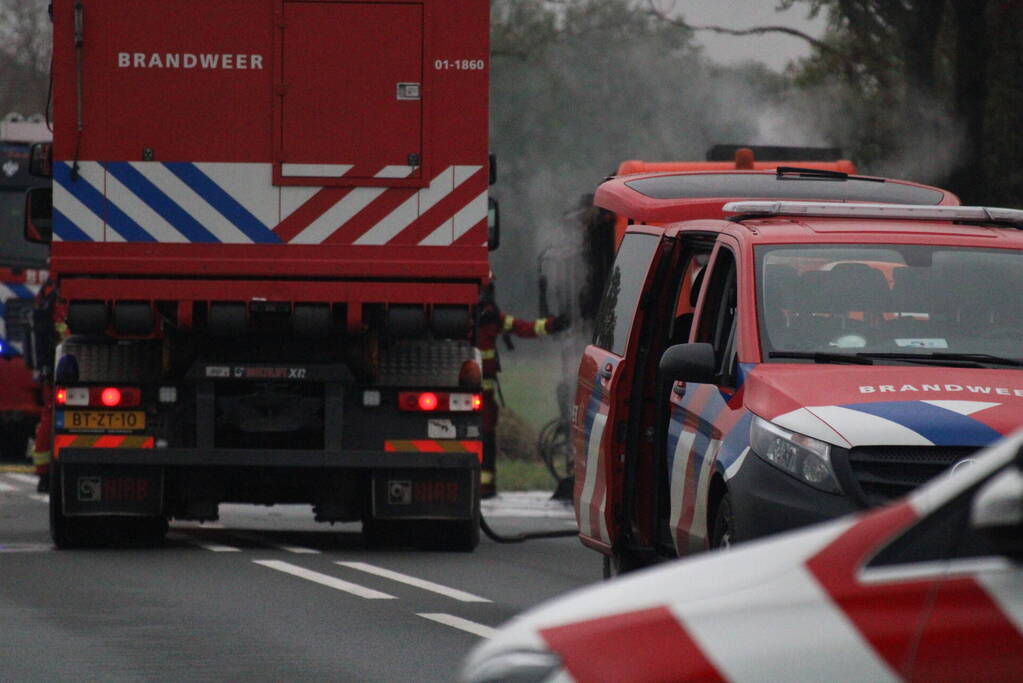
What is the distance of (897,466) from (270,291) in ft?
21.3

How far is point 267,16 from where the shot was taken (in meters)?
12.9

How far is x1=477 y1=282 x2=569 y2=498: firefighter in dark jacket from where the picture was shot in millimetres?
18312

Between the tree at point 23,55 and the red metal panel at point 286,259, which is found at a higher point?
the tree at point 23,55

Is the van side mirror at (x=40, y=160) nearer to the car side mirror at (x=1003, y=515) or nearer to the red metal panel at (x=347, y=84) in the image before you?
the red metal panel at (x=347, y=84)

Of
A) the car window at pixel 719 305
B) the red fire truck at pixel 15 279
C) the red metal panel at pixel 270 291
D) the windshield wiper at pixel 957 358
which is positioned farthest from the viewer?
the red fire truck at pixel 15 279

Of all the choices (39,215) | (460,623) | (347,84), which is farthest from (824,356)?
(39,215)

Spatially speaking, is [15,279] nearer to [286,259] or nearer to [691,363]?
[286,259]

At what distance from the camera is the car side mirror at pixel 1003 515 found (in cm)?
323

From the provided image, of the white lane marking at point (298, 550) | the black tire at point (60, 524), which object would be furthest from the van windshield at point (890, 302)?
the black tire at point (60, 524)

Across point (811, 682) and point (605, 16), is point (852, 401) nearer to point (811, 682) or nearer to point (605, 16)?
point (811, 682)

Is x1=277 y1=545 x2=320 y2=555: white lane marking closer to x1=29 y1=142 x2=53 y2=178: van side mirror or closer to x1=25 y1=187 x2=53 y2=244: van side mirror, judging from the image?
x1=25 y1=187 x2=53 y2=244: van side mirror

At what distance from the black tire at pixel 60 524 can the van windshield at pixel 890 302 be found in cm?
617

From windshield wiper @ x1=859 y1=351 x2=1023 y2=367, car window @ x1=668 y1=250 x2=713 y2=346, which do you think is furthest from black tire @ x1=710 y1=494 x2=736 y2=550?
car window @ x1=668 y1=250 x2=713 y2=346

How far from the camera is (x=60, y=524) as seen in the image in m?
13.2
